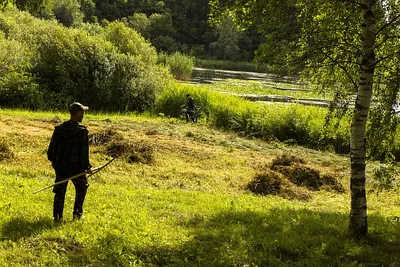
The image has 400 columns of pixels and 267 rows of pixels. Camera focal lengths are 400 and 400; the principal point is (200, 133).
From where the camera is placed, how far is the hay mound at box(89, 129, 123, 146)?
578 inches

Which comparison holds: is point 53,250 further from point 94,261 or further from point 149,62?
point 149,62

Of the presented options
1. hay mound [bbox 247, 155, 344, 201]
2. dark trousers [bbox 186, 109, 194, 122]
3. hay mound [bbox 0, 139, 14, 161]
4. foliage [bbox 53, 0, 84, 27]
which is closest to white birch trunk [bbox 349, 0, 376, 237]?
hay mound [bbox 247, 155, 344, 201]

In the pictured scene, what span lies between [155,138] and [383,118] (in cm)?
1097

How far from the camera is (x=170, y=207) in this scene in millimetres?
8617

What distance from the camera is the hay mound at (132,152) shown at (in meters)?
13.4

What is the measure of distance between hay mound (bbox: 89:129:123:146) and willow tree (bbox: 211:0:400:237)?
7.94 m

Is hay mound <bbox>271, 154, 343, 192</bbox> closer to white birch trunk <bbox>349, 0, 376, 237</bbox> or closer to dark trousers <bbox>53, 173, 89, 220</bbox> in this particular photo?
white birch trunk <bbox>349, 0, 376, 237</bbox>

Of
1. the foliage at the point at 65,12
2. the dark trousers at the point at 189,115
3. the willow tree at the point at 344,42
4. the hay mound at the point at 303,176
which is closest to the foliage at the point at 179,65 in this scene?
the dark trousers at the point at 189,115

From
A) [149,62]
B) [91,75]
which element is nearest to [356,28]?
[91,75]

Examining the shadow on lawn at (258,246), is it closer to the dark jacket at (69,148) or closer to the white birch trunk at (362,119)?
the white birch trunk at (362,119)

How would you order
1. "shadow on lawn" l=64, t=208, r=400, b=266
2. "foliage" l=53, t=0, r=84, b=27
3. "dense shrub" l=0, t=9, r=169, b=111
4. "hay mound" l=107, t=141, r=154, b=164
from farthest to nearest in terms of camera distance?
"foliage" l=53, t=0, r=84, b=27 < "dense shrub" l=0, t=9, r=169, b=111 < "hay mound" l=107, t=141, r=154, b=164 < "shadow on lawn" l=64, t=208, r=400, b=266

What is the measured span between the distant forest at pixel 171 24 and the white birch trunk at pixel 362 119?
67.6 metres

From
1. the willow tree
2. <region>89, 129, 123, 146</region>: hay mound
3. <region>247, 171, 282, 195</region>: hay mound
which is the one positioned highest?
the willow tree

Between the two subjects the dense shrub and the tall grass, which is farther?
the dense shrub
